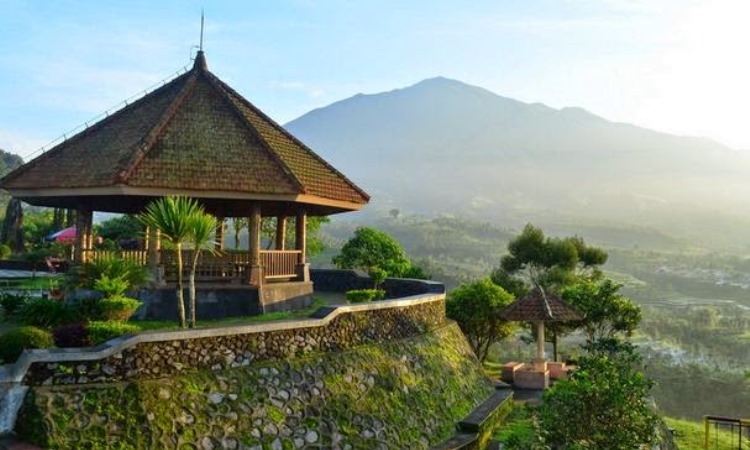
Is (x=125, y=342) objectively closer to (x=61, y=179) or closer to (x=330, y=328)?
(x=330, y=328)

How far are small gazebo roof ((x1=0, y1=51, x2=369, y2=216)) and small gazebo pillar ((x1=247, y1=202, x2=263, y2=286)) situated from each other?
0.93m

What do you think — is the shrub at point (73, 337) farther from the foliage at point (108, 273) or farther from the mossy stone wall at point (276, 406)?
the foliage at point (108, 273)

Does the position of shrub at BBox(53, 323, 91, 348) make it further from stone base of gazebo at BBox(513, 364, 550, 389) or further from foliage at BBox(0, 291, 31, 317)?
stone base of gazebo at BBox(513, 364, 550, 389)

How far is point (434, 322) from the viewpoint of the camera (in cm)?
1767

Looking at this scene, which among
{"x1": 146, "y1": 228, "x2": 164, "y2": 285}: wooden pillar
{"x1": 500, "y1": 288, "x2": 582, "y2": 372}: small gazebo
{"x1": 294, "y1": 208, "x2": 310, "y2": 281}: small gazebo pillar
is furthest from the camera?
{"x1": 500, "y1": 288, "x2": 582, "y2": 372}: small gazebo

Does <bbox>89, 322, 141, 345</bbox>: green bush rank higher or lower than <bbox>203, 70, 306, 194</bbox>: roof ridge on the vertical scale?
lower

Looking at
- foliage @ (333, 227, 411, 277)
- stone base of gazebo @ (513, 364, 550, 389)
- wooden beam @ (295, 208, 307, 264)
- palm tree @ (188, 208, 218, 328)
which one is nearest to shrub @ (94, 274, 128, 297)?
palm tree @ (188, 208, 218, 328)

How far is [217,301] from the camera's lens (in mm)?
16719

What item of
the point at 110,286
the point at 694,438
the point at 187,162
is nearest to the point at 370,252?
the point at 694,438

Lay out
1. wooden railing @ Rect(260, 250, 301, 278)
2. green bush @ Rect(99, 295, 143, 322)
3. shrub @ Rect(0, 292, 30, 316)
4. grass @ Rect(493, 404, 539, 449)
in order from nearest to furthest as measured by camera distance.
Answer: green bush @ Rect(99, 295, 143, 322), grass @ Rect(493, 404, 539, 449), shrub @ Rect(0, 292, 30, 316), wooden railing @ Rect(260, 250, 301, 278)

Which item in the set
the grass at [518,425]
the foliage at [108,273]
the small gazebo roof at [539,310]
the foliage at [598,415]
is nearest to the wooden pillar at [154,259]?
the foliage at [108,273]

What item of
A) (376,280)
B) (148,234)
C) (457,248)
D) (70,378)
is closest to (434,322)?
(376,280)

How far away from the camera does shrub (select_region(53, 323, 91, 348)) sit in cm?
1091

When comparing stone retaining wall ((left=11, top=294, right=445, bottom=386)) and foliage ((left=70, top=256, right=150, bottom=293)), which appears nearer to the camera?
stone retaining wall ((left=11, top=294, right=445, bottom=386))
